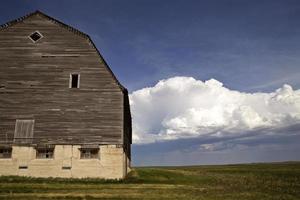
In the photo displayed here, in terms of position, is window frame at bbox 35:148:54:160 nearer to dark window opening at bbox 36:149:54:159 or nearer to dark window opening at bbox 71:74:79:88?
dark window opening at bbox 36:149:54:159

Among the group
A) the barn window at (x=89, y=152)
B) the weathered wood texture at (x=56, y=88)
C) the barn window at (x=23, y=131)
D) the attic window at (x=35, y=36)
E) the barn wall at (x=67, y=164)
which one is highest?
the attic window at (x=35, y=36)

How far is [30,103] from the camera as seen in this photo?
97.9 feet

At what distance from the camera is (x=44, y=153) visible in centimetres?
2916

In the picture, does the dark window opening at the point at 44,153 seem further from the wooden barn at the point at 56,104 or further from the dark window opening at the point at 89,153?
the dark window opening at the point at 89,153

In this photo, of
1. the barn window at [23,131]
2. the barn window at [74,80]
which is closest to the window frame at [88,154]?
the barn window at [23,131]

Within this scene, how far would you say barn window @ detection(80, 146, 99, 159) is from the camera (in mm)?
29156

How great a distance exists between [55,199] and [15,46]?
17764 millimetres

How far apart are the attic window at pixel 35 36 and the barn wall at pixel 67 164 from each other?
9.12m

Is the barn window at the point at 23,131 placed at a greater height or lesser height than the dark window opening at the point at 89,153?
greater

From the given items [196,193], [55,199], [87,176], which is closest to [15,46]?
[87,176]

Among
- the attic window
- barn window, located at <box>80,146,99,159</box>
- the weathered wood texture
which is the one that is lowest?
barn window, located at <box>80,146,99,159</box>

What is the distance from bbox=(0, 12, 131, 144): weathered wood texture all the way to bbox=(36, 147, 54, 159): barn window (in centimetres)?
64

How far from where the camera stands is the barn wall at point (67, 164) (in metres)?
28.4

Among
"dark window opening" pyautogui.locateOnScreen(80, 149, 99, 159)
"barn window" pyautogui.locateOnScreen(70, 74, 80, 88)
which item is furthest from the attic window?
"dark window opening" pyautogui.locateOnScreen(80, 149, 99, 159)
